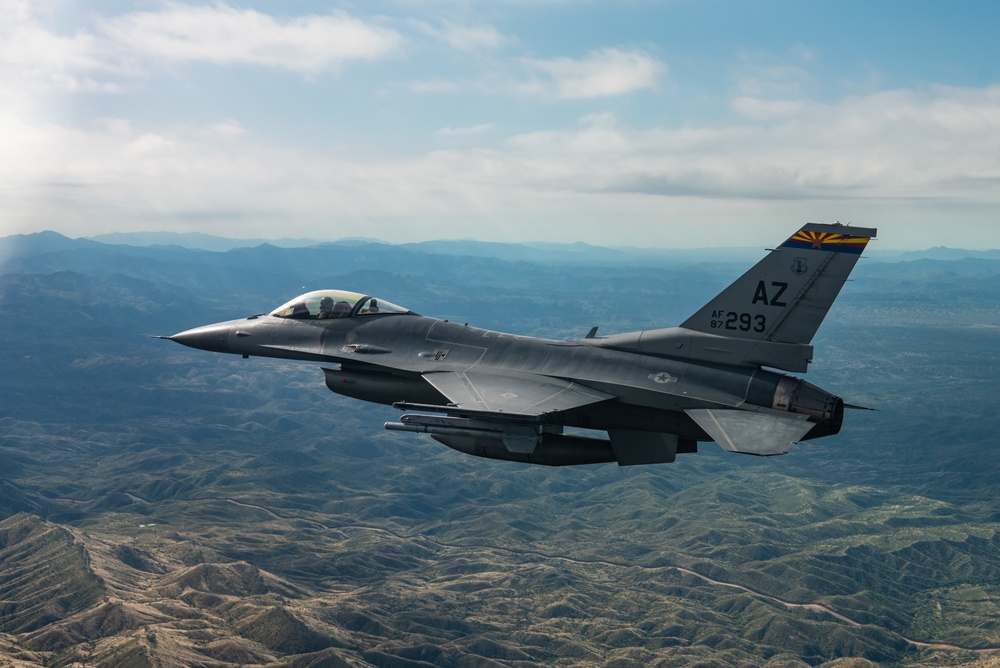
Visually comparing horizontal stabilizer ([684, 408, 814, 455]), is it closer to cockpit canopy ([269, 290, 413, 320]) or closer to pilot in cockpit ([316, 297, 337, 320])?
cockpit canopy ([269, 290, 413, 320])

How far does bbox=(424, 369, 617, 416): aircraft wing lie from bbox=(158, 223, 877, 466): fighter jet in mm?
69

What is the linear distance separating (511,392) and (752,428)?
8.29 meters

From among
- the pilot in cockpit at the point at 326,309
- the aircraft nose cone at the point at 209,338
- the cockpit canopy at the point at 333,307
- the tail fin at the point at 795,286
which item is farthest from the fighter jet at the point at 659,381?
the aircraft nose cone at the point at 209,338

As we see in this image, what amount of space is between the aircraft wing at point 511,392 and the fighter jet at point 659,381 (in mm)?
69

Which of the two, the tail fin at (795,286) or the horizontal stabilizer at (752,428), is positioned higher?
the tail fin at (795,286)

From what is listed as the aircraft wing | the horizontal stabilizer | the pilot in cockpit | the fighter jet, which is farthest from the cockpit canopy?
the horizontal stabilizer

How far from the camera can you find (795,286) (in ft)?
91.4

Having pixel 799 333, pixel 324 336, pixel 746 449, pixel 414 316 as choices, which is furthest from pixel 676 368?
pixel 324 336

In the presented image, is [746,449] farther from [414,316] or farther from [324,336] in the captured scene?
[324,336]

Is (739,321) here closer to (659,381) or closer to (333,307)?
(659,381)

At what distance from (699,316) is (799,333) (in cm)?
349

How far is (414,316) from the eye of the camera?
34.8 meters

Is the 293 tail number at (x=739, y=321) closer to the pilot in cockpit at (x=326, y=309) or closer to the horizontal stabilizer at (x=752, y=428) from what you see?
the horizontal stabilizer at (x=752, y=428)

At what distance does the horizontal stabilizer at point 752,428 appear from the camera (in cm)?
2277
